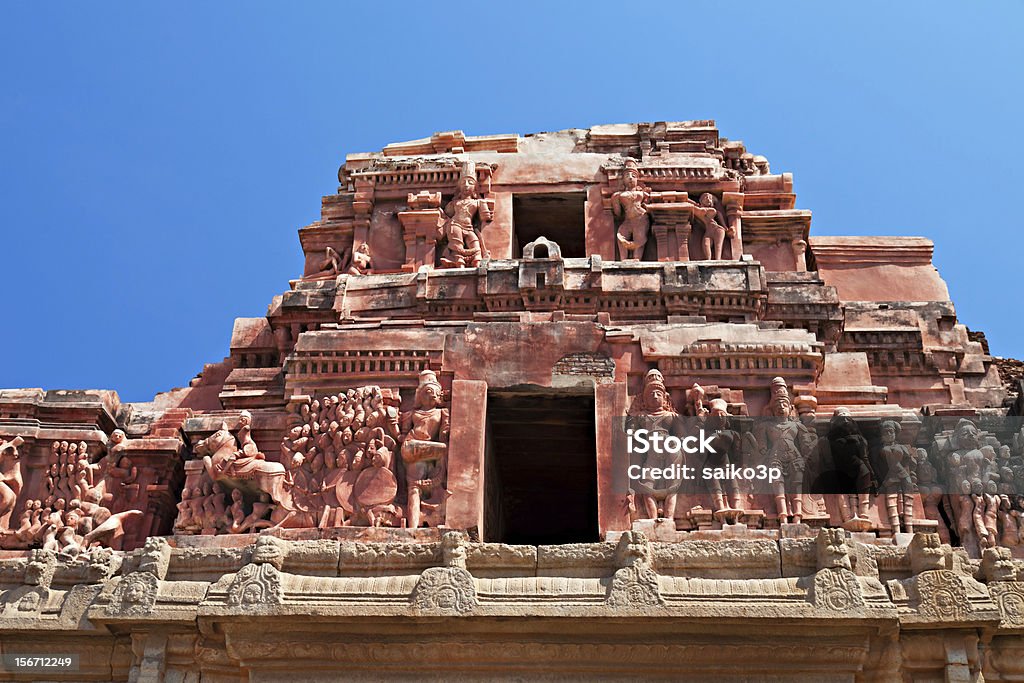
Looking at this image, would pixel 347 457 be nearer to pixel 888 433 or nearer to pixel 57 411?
pixel 57 411

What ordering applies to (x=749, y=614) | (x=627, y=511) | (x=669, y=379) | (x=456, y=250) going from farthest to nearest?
(x=456, y=250) → (x=669, y=379) → (x=627, y=511) → (x=749, y=614)

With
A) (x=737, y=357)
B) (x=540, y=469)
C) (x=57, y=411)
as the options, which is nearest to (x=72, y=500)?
(x=57, y=411)

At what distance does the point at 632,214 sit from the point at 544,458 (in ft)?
12.7

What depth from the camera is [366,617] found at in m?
10.6

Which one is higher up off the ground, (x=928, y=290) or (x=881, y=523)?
(x=928, y=290)

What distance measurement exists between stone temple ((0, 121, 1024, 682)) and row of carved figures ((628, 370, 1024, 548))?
0.04m

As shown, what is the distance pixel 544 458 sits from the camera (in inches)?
648

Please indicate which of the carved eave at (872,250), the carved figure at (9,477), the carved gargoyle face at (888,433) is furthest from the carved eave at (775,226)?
the carved figure at (9,477)

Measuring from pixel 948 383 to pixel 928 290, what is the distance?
7.45 ft

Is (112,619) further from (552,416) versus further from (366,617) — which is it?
(552,416)

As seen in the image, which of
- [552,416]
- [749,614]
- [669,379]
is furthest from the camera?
[552,416]

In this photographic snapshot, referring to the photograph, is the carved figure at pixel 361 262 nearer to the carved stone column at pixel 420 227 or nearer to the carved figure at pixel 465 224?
the carved stone column at pixel 420 227

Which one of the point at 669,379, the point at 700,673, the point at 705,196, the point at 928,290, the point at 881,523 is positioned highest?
the point at 705,196

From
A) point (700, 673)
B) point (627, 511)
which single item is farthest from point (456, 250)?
point (700, 673)
